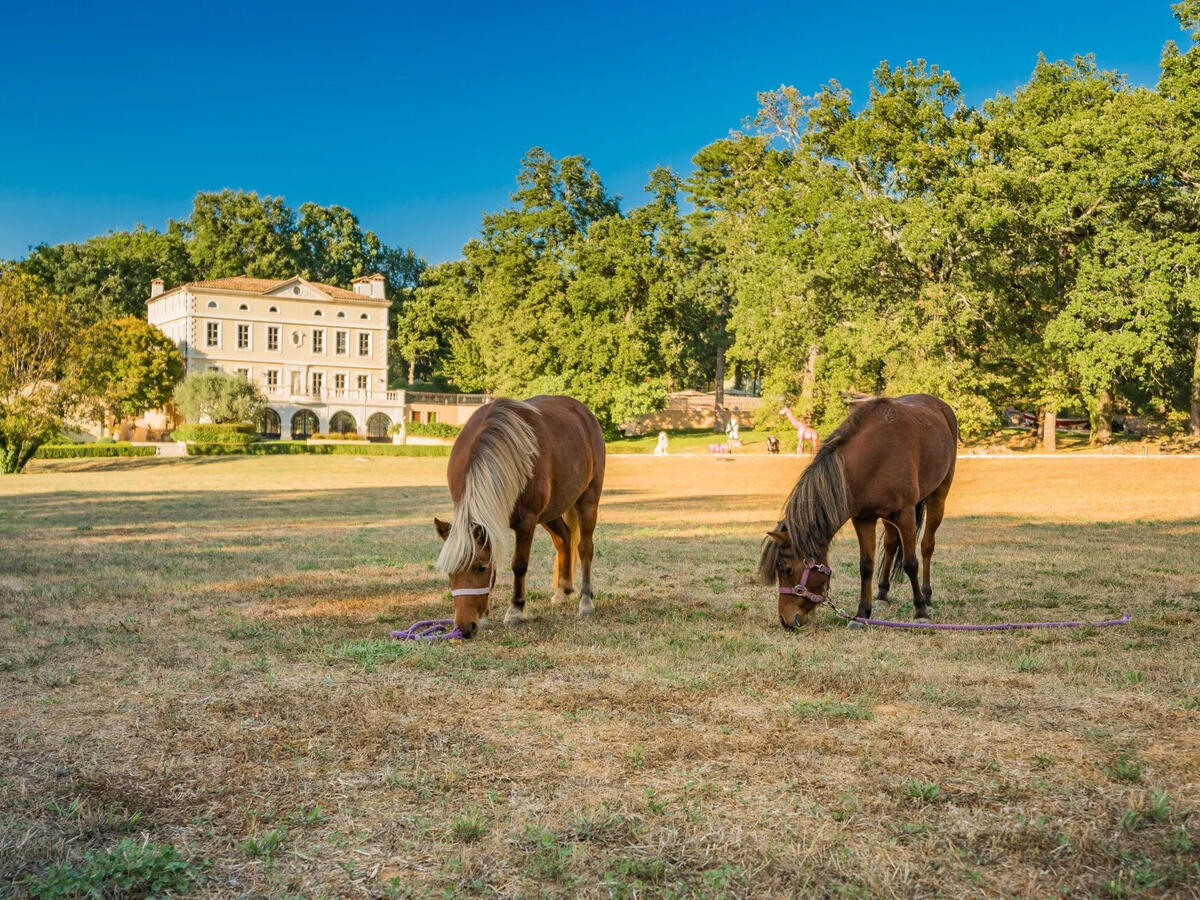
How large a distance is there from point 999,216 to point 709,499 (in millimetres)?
19757

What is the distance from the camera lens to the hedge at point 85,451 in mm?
42562

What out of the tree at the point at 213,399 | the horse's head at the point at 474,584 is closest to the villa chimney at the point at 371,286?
the tree at the point at 213,399

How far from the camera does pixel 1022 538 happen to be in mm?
14484

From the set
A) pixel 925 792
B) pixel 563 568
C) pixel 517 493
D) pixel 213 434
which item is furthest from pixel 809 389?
pixel 925 792

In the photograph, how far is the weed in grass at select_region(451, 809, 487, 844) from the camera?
12.0 ft

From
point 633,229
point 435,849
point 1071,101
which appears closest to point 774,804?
point 435,849

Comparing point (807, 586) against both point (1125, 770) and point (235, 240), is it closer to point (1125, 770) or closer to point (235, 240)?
point (1125, 770)

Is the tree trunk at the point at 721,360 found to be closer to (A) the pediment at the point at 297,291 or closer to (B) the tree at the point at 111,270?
(A) the pediment at the point at 297,291

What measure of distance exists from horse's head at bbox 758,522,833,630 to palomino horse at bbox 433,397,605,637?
1.68 meters

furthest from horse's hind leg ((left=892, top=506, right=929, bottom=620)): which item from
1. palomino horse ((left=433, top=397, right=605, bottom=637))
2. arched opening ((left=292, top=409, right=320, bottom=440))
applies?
arched opening ((left=292, top=409, right=320, bottom=440))

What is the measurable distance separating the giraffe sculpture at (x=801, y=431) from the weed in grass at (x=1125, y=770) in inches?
1413

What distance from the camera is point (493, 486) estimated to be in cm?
715

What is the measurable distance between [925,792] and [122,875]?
9.83 feet

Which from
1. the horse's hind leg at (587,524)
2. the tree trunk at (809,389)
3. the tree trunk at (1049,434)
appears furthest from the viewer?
the tree trunk at (809,389)
